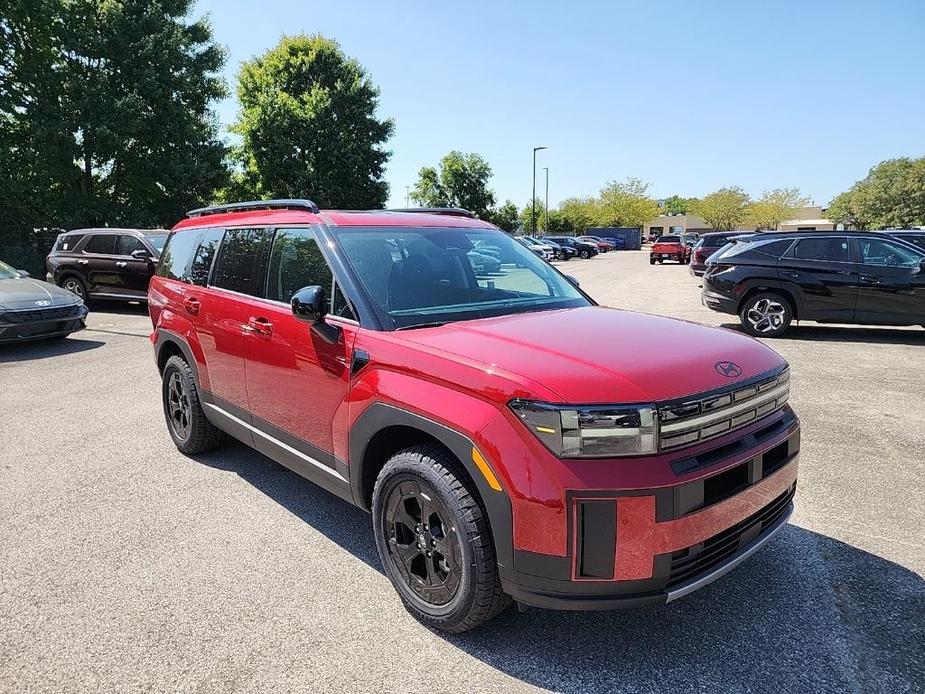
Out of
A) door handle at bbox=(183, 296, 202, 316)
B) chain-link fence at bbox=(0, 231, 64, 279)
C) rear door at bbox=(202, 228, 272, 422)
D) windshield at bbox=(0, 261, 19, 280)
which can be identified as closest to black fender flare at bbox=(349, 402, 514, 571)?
rear door at bbox=(202, 228, 272, 422)

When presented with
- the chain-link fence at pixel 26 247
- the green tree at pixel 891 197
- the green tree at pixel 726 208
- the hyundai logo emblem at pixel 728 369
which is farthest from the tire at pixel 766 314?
the green tree at pixel 726 208

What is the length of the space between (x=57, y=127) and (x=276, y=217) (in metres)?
21.1

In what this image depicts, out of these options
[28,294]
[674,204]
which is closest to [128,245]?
[28,294]

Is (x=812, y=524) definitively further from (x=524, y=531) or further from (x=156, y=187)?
(x=156, y=187)

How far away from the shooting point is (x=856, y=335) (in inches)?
403

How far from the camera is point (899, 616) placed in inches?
107

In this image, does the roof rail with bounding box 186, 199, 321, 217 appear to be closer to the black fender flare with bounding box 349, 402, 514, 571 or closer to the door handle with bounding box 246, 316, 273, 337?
the door handle with bounding box 246, 316, 273, 337

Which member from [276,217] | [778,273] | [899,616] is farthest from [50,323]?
[778,273]

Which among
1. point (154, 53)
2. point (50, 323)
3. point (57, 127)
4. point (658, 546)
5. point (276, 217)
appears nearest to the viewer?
point (658, 546)

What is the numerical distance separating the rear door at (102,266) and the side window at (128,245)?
109 mm

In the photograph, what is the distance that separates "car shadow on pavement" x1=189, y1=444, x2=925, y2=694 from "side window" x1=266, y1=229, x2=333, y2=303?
156 cm

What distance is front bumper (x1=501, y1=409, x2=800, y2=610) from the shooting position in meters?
2.13

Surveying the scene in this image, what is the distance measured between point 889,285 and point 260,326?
9.50 metres

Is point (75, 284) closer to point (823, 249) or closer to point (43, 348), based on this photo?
point (43, 348)
